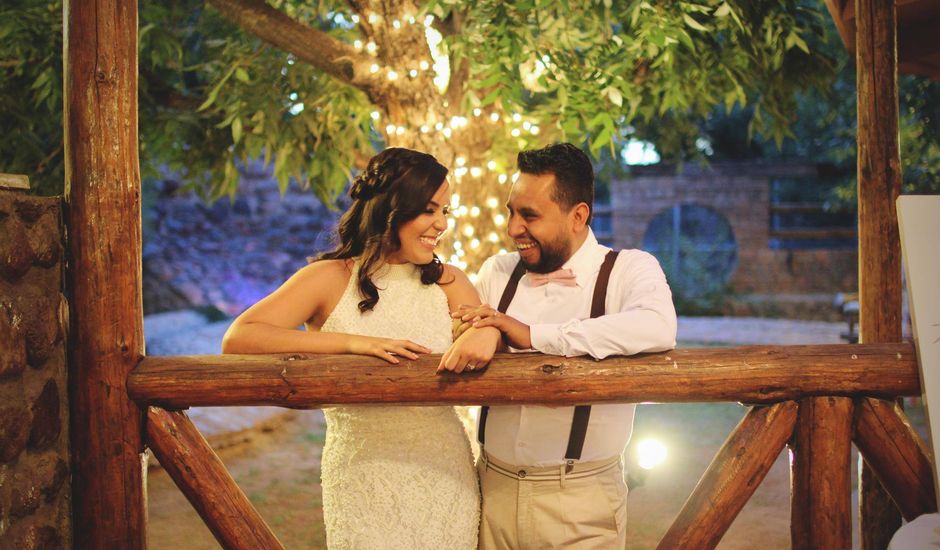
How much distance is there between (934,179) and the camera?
22.7 feet

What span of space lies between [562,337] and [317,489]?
370cm

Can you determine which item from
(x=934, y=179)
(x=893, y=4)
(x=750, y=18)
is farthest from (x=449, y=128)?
(x=934, y=179)

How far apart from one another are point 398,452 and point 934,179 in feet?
20.9

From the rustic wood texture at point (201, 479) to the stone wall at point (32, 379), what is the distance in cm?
26

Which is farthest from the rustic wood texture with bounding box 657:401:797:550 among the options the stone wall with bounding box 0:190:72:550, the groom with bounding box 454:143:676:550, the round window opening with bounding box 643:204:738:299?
the round window opening with bounding box 643:204:738:299

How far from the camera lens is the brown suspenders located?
2.31m

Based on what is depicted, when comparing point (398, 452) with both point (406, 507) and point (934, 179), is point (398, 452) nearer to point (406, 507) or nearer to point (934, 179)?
point (406, 507)

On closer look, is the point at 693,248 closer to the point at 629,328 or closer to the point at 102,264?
the point at 629,328

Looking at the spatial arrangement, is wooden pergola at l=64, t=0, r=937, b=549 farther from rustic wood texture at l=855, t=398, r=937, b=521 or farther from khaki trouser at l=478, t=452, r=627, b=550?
khaki trouser at l=478, t=452, r=627, b=550

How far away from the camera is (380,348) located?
2.28 metres

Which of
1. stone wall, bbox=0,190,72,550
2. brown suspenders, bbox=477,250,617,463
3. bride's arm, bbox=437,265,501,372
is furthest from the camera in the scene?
brown suspenders, bbox=477,250,617,463

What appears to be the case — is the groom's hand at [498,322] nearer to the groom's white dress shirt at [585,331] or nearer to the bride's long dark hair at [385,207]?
the groom's white dress shirt at [585,331]

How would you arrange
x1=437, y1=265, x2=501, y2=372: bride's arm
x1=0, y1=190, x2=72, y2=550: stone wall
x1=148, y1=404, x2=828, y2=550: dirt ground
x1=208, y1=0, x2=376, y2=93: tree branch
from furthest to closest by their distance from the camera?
1. x1=148, y1=404, x2=828, y2=550: dirt ground
2. x1=208, y1=0, x2=376, y2=93: tree branch
3. x1=437, y1=265, x2=501, y2=372: bride's arm
4. x1=0, y1=190, x2=72, y2=550: stone wall

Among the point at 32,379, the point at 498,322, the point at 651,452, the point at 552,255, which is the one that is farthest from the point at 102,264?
the point at 651,452
